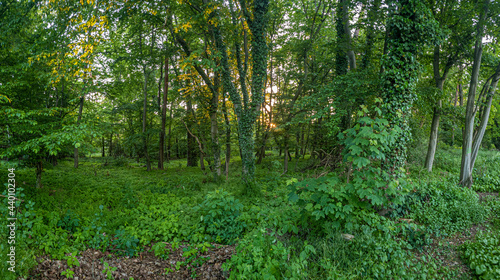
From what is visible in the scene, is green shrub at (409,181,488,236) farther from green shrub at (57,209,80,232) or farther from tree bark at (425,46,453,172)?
green shrub at (57,209,80,232)

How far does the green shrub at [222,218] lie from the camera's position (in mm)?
4676

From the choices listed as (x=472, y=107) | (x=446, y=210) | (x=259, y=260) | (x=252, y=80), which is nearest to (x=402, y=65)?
(x=446, y=210)

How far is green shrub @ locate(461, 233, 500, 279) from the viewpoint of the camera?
3199mm

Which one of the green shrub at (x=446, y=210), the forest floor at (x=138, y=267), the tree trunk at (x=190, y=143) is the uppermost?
the tree trunk at (x=190, y=143)

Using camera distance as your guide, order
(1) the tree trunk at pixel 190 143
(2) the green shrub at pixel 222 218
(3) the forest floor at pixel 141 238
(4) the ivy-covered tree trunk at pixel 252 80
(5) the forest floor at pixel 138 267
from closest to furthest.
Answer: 1. (5) the forest floor at pixel 138 267
2. (3) the forest floor at pixel 141 238
3. (2) the green shrub at pixel 222 218
4. (4) the ivy-covered tree trunk at pixel 252 80
5. (1) the tree trunk at pixel 190 143

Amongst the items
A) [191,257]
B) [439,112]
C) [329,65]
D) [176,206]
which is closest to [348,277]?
[191,257]

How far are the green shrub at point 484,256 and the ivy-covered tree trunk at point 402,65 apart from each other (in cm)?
170

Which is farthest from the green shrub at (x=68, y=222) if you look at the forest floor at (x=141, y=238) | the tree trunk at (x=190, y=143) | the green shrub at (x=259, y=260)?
the tree trunk at (x=190, y=143)

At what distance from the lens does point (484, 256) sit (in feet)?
11.3

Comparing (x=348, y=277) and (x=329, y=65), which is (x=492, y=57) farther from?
(x=348, y=277)

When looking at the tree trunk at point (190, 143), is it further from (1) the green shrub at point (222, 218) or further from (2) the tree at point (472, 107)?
(2) the tree at point (472, 107)

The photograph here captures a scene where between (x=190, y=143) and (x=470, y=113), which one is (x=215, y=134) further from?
(x=470, y=113)

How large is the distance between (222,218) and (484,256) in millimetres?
4613

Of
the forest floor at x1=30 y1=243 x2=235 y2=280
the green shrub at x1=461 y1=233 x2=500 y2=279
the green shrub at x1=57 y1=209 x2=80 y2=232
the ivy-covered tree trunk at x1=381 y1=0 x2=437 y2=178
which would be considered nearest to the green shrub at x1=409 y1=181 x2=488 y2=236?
the green shrub at x1=461 y1=233 x2=500 y2=279
